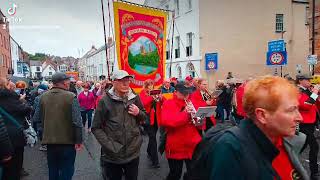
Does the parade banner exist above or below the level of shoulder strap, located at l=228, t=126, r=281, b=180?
above

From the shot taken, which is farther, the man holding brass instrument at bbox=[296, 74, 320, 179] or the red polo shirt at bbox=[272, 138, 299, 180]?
the man holding brass instrument at bbox=[296, 74, 320, 179]

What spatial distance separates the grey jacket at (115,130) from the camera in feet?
12.1

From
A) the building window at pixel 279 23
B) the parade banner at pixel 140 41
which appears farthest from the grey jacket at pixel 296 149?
the building window at pixel 279 23

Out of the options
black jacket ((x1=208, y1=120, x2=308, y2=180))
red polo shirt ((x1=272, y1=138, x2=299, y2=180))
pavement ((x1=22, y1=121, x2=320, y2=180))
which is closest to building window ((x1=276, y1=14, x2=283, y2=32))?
pavement ((x1=22, y1=121, x2=320, y2=180))

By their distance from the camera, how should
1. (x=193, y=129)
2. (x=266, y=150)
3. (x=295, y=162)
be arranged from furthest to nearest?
(x=193, y=129) → (x=295, y=162) → (x=266, y=150)

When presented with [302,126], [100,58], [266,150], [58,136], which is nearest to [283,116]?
[266,150]

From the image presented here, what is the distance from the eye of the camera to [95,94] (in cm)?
1184

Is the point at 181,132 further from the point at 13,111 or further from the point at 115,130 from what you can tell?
the point at 13,111

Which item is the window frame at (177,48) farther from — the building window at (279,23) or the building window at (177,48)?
the building window at (279,23)

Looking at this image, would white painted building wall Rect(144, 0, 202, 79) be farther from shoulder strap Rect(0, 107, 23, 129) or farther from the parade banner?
shoulder strap Rect(0, 107, 23, 129)

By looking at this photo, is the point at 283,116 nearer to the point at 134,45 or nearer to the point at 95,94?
the point at 134,45

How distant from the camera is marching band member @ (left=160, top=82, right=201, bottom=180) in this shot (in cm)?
428

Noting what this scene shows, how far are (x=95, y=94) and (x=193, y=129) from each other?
7.96m

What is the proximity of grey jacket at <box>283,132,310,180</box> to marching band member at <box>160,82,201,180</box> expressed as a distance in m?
2.30
